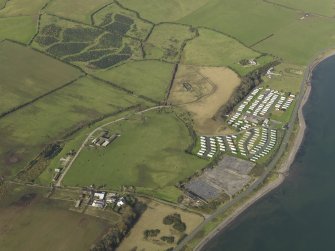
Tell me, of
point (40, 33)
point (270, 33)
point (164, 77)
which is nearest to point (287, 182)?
point (164, 77)

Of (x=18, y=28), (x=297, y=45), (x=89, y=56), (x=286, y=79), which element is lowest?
(x=89, y=56)

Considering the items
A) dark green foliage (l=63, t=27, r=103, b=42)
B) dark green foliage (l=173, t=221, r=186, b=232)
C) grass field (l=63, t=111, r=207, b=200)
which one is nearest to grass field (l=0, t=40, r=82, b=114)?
dark green foliage (l=63, t=27, r=103, b=42)

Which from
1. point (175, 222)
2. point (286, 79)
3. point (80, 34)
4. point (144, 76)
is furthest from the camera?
point (80, 34)

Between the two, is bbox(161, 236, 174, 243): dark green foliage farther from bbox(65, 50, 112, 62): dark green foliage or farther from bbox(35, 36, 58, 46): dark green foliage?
bbox(35, 36, 58, 46): dark green foliage

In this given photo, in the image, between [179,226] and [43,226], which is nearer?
[43,226]

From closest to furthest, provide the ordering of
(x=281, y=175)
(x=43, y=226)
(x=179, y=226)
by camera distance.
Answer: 1. (x=43, y=226)
2. (x=179, y=226)
3. (x=281, y=175)

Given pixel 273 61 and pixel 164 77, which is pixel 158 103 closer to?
pixel 164 77

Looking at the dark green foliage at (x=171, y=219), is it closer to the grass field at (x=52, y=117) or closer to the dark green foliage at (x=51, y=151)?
the dark green foliage at (x=51, y=151)

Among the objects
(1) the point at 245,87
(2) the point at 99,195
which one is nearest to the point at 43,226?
(2) the point at 99,195

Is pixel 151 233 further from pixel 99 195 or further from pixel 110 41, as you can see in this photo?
pixel 110 41
